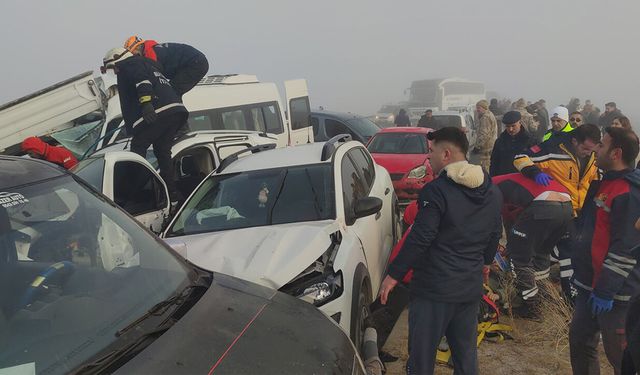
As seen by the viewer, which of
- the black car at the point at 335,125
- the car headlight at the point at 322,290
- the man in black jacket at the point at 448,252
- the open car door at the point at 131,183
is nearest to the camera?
the man in black jacket at the point at 448,252

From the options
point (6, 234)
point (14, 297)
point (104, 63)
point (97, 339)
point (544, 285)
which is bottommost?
point (544, 285)

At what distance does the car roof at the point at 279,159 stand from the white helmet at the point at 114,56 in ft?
6.78

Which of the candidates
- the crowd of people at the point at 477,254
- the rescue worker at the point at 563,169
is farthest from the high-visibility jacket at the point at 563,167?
the crowd of people at the point at 477,254

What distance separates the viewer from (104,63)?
18.5 ft

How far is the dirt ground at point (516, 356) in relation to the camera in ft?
11.9

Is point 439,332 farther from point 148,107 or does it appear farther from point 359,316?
point 148,107

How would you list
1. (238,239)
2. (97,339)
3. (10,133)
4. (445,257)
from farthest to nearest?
1. (10,133)
2. (238,239)
3. (445,257)
4. (97,339)

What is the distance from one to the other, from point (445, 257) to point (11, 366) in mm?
2146

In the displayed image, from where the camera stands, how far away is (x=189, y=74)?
21.7 ft

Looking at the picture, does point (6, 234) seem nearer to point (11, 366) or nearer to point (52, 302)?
point (52, 302)

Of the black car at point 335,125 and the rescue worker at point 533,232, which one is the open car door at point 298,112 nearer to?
the black car at point 335,125

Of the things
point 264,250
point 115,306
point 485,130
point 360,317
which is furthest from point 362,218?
point 485,130

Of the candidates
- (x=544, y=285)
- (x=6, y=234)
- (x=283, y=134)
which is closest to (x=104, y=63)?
(x=6, y=234)

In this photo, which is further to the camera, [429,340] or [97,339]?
[429,340]
